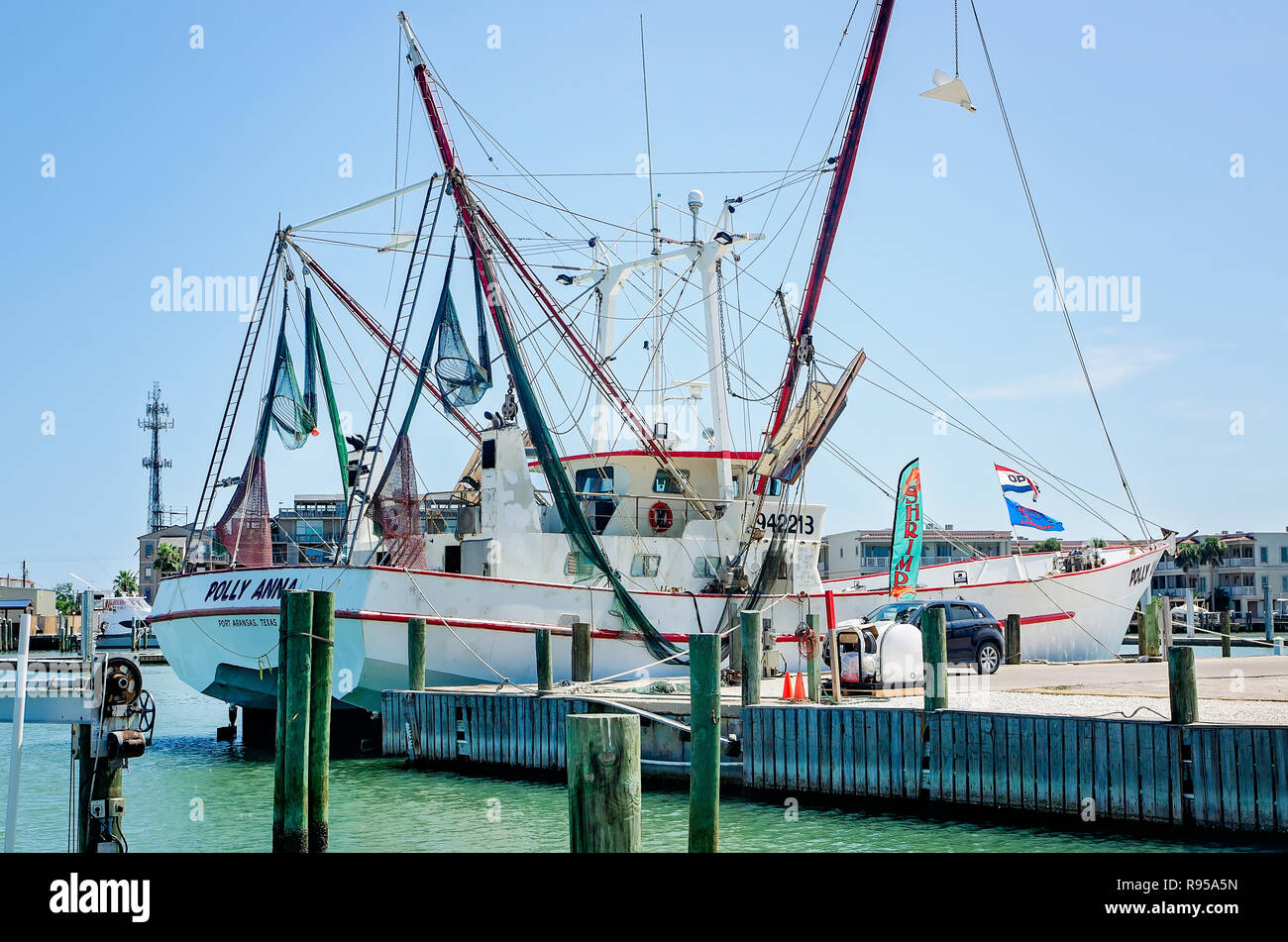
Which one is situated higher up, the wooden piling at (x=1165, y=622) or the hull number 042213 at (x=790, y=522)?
the hull number 042213 at (x=790, y=522)

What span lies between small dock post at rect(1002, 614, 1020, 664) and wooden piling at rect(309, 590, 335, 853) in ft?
51.8

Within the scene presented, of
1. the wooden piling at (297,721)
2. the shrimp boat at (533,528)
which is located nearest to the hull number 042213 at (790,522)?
the shrimp boat at (533,528)

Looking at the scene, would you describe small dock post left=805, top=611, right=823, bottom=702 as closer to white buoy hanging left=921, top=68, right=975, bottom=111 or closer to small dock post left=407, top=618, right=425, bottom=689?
small dock post left=407, top=618, right=425, bottom=689

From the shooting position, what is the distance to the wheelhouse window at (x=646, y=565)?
2672 centimetres

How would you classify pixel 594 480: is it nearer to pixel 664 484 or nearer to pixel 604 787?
pixel 664 484

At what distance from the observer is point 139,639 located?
75750 millimetres

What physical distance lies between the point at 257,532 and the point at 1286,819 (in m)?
18.6

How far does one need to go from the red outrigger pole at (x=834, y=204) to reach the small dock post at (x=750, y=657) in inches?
493

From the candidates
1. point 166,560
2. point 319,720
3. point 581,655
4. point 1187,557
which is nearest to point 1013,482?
point 581,655

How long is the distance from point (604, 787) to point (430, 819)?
30.4 feet

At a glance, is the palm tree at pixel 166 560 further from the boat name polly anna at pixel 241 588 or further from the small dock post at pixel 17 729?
the small dock post at pixel 17 729

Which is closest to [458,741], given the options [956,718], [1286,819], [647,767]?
[647,767]

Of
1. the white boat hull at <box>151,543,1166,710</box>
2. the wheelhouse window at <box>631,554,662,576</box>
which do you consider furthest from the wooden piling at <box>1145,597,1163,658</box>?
the wheelhouse window at <box>631,554,662,576</box>
